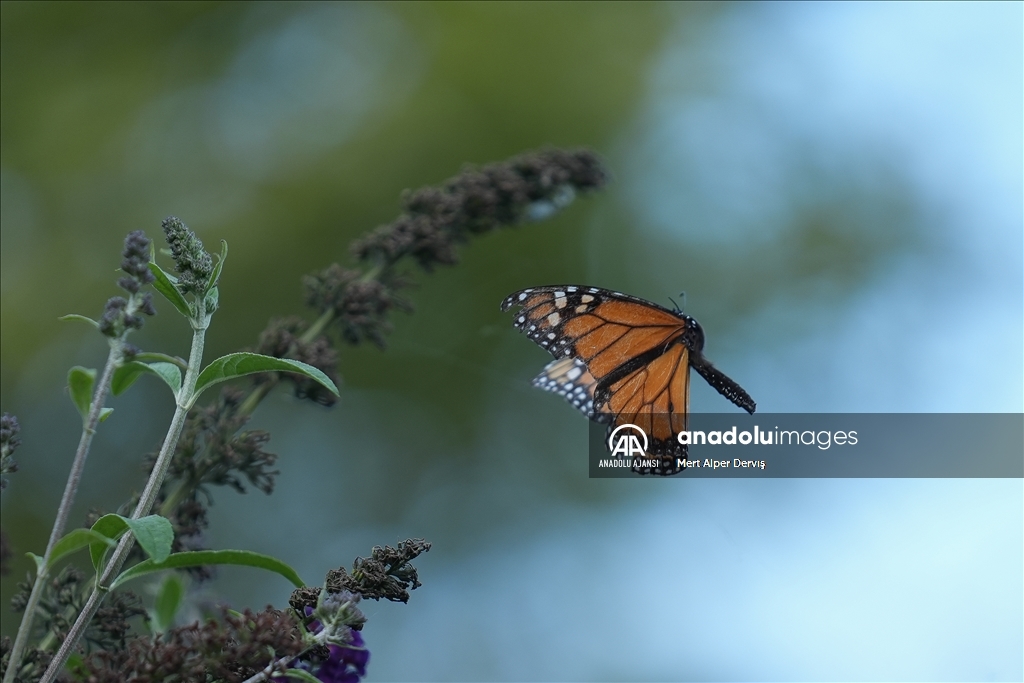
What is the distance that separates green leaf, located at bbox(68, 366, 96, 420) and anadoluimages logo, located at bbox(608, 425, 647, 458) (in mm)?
998

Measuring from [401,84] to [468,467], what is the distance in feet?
5.91

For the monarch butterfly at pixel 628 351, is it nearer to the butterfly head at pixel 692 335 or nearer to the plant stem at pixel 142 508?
the butterfly head at pixel 692 335

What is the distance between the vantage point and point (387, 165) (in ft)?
13.0

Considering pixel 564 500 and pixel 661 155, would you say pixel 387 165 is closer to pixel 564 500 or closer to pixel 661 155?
pixel 661 155

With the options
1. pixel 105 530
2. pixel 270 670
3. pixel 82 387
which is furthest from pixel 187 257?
pixel 270 670

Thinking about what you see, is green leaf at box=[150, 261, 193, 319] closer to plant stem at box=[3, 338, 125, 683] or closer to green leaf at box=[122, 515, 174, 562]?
plant stem at box=[3, 338, 125, 683]

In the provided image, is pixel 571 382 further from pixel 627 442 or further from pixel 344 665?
pixel 344 665

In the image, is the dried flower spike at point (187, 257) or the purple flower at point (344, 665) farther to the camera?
the purple flower at point (344, 665)

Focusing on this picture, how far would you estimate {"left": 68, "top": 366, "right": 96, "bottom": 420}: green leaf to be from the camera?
2.96ft

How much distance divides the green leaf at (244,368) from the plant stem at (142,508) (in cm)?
1

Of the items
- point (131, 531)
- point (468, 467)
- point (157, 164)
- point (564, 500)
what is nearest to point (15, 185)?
point (157, 164)

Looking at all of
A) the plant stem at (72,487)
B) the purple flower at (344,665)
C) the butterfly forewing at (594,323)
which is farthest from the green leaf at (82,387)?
the butterfly forewing at (594,323)

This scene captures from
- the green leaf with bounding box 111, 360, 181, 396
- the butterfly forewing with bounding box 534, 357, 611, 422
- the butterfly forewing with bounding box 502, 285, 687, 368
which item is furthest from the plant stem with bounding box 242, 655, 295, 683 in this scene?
the butterfly forewing with bounding box 534, 357, 611, 422

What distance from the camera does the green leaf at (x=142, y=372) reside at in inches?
35.8
